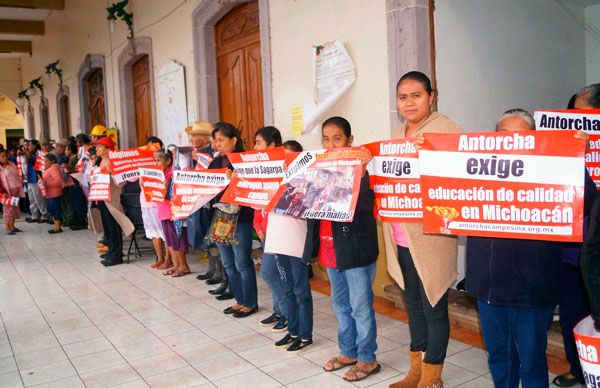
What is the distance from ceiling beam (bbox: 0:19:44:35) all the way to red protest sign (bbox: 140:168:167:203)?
549 inches

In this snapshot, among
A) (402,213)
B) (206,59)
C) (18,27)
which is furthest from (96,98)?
(402,213)

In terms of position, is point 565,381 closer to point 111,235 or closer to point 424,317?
point 424,317

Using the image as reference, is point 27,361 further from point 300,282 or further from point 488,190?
point 488,190

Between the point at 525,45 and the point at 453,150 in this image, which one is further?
the point at 525,45

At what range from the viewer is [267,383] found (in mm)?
3244

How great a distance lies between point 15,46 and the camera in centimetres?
1992

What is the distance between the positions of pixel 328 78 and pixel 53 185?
6.82 metres

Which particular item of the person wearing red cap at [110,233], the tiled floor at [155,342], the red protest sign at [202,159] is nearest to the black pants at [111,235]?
the person wearing red cap at [110,233]

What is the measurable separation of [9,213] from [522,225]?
10042 millimetres

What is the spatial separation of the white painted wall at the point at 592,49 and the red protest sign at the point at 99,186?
5.68m

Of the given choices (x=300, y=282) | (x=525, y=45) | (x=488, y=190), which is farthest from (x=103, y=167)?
(x=488, y=190)

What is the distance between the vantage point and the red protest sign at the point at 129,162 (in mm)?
6434

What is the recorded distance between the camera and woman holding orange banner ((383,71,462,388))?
8.74 feet

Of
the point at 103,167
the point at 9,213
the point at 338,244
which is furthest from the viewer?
the point at 9,213
